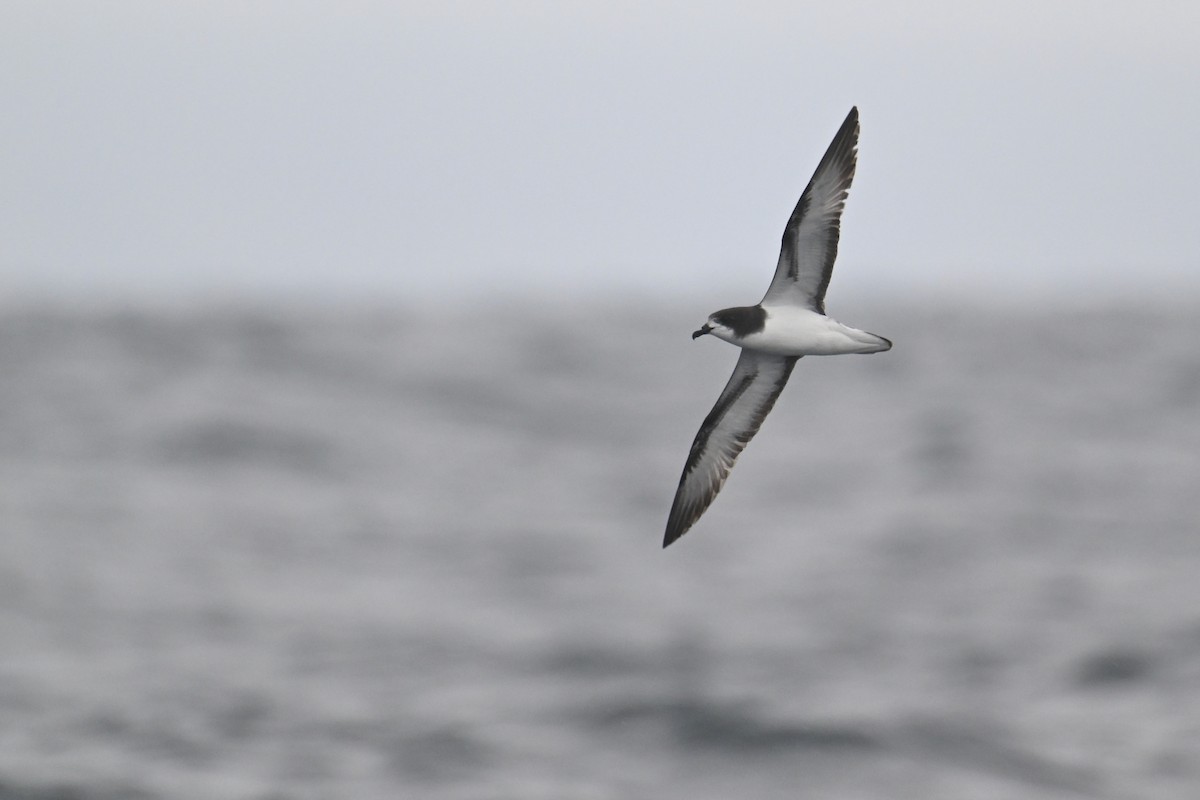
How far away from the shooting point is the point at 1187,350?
58.8 meters

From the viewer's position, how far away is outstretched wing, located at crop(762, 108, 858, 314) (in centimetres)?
909

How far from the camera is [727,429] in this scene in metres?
10.2

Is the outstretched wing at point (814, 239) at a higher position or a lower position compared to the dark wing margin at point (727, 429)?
higher

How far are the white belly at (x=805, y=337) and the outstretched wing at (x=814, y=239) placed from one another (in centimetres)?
10

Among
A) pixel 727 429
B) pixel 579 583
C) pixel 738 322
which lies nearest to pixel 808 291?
pixel 738 322

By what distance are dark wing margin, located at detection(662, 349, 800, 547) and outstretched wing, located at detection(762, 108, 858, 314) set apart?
0.72 meters

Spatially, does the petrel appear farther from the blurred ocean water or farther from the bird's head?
the blurred ocean water

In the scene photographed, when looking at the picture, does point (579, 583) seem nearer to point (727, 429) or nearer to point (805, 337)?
point (727, 429)

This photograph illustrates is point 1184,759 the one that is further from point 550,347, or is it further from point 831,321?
point 550,347

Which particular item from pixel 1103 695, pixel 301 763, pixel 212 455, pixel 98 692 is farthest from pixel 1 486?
pixel 1103 695

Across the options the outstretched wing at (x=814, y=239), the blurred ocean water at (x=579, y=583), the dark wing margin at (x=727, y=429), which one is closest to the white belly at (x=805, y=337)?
the outstretched wing at (x=814, y=239)

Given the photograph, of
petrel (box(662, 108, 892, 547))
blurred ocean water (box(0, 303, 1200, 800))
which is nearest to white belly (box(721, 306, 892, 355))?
petrel (box(662, 108, 892, 547))

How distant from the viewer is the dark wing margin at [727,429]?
32.6ft

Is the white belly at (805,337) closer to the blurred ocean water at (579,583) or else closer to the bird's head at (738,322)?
the bird's head at (738,322)
